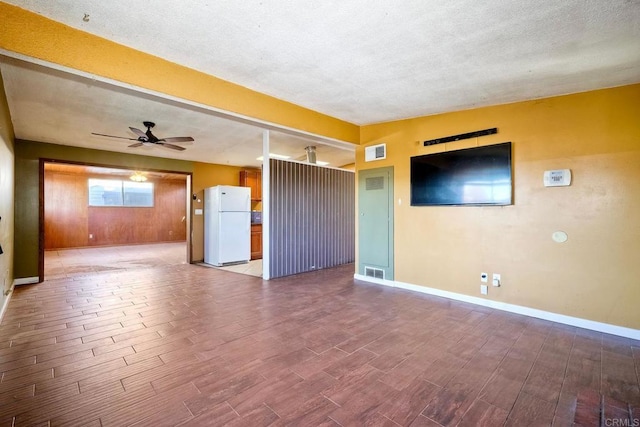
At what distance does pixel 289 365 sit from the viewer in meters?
2.24

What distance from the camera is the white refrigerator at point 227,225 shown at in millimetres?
6680

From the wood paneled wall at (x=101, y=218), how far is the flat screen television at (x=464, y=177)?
1086 centimetres

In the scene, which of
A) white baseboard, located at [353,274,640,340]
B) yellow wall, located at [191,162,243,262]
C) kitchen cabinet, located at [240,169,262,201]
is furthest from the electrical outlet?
yellow wall, located at [191,162,243,262]

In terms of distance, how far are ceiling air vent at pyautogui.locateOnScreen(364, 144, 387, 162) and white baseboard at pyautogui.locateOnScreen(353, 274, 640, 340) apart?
7.03 feet

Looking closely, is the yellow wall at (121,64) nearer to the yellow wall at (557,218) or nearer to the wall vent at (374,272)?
the yellow wall at (557,218)

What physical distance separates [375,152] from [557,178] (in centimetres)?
252

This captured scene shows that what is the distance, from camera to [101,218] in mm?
10367

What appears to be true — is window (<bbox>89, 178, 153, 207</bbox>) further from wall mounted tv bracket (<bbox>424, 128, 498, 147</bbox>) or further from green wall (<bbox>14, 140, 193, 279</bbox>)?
wall mounted tv bracket (<bbox>424, 128, 498, 147</bbox>)

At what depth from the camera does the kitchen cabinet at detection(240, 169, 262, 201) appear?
8.12 m

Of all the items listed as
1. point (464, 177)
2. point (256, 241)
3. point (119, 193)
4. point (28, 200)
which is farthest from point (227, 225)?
point (119, 193)

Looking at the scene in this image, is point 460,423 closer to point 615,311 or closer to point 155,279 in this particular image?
point 615,311

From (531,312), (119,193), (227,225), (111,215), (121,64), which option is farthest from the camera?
(119,193)

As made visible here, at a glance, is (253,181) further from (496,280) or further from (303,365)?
(303,365)

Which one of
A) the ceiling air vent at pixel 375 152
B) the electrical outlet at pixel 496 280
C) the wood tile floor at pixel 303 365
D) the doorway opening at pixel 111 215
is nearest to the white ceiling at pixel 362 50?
the ceiling air vent at pixel 375 152
